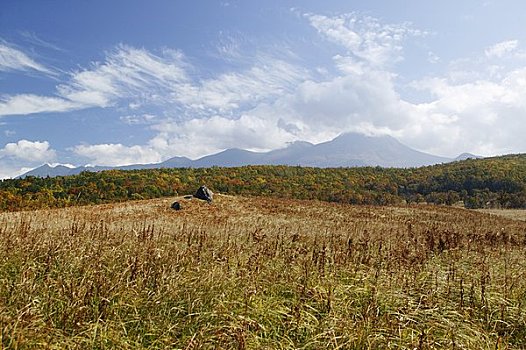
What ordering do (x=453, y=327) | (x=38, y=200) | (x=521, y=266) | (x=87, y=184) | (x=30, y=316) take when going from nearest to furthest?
(x=30, y=316), (x=453, y=327), (x=521, y=266), (x=38, y=200), (x=87, y=184)

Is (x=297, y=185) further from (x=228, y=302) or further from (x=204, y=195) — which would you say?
(x=228, y=302)

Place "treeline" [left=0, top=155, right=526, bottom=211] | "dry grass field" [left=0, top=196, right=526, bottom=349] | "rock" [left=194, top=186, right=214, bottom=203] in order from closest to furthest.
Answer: "dry grass field" [left=0, top=196, right=526, bottom=349]
"rock" [left=194, top=186, right=214, bottom=203]
"treeline" [left=0, top=155, right=526, bottom=211]

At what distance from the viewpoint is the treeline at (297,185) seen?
31328 mm

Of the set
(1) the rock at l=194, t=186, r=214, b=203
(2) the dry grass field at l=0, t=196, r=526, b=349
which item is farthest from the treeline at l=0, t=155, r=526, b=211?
(2) the dry grass field at l=0, t=196, r=526, b=349

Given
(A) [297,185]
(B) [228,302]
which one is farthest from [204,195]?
(B) [228,302]

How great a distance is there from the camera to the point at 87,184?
34.1 meters

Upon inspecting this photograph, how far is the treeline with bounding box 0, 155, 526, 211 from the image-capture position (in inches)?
1233

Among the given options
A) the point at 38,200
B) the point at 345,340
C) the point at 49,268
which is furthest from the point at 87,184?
the point at 345,340

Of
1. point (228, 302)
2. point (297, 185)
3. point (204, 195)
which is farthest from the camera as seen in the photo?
point (297, 185)

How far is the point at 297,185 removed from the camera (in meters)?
40.7

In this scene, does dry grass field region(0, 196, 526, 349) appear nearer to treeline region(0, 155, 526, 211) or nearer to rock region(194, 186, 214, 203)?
rock region(194, 186, 214, 203)

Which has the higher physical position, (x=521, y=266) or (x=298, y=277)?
(x=298, y=277)

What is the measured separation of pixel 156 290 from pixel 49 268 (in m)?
1.62

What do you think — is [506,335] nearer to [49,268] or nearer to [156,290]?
[156,290]
